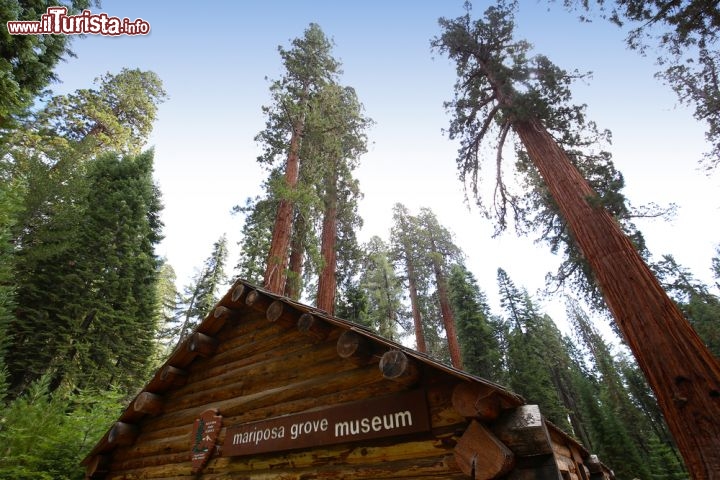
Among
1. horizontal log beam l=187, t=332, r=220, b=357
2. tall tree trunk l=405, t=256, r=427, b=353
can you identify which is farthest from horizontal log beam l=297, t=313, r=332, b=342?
tall tree trunk l=405, t=256, r=427, b=353

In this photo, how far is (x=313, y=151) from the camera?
13117 mm

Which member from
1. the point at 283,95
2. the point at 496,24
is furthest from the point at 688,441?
the point at 283,95

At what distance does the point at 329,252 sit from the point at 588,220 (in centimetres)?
1028

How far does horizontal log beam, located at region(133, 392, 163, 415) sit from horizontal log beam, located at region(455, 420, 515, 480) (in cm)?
602

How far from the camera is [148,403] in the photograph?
20.9ft

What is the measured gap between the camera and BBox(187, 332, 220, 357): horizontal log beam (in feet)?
20.8

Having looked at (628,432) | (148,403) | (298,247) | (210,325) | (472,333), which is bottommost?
(148,403)

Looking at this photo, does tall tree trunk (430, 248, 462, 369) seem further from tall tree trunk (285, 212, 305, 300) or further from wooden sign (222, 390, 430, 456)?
wooden sign (222, 390, 430, 456)

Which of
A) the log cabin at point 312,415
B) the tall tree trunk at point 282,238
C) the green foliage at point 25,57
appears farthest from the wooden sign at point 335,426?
the green foliage at point 25,57

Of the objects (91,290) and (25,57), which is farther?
(91,290)

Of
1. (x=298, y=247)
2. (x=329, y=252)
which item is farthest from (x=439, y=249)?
(x=298, y=247)

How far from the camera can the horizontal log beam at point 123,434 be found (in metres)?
6.27

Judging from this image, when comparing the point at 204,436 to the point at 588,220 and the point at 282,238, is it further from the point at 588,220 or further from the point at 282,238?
→ the point at 588,220

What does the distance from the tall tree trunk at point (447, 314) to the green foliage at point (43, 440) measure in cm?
1724
